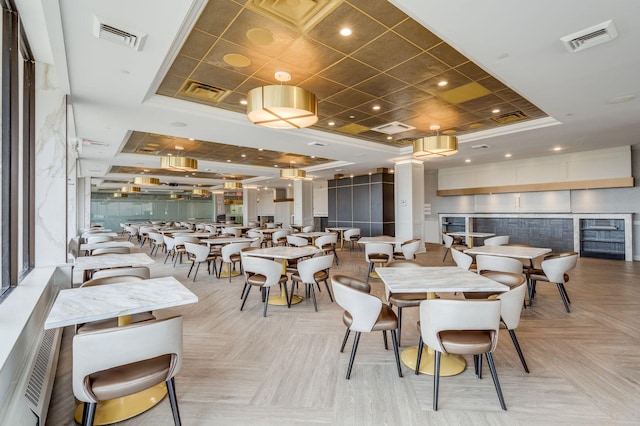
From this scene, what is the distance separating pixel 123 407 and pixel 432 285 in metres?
2.66

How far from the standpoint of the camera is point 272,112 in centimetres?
394

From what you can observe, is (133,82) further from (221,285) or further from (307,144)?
(307,144)

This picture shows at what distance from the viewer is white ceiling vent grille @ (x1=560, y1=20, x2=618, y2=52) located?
10.1 feet

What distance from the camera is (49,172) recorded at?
4219 mm

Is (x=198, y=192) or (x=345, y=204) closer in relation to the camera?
(x=345, y=204)

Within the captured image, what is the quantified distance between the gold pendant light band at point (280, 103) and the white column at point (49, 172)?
2661 millimetres

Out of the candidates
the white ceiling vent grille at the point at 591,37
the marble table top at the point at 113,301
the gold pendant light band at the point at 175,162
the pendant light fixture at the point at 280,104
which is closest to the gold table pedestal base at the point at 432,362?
the marble table top at the point at 113,301

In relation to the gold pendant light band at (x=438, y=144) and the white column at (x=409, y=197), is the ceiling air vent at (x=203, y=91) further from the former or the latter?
the white column at (x=409, y=197)

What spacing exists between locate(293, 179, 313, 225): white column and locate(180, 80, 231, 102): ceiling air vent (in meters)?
10.3

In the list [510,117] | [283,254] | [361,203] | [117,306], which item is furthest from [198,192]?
[117,306]

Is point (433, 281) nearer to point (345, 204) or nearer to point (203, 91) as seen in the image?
point (203, 91)

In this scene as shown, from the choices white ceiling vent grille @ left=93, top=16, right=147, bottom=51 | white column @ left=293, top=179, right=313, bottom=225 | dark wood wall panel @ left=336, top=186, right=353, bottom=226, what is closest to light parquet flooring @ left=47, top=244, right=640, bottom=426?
white ceiling vent grille @ left=93, top=16, right=147, bottom=51

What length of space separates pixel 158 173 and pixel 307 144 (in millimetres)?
10082

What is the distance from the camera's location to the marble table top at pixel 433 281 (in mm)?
2727
